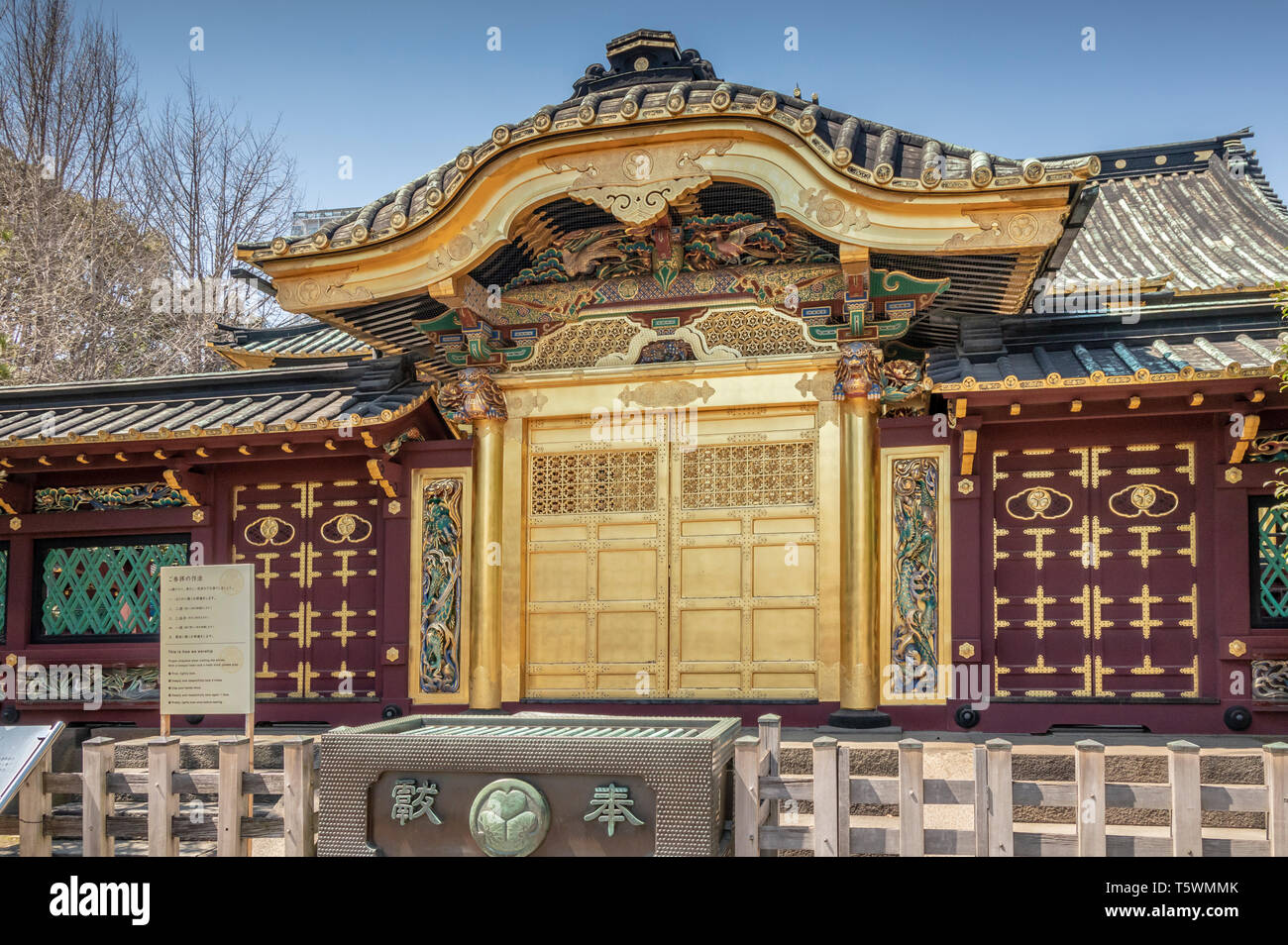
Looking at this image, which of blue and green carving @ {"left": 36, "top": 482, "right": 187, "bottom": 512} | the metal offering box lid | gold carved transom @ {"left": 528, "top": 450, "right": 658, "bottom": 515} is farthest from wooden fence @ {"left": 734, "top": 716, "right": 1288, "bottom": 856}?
blue and green carving @ {"left": 36, "top": 482, "right": 187, "bottom": 512}

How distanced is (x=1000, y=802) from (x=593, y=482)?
5.41m

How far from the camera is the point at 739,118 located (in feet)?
29.5

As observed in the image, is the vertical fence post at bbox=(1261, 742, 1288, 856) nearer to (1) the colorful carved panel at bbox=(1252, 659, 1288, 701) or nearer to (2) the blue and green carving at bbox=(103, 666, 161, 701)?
(1) the colorful carved panel at bbox=(1252, 659, 1288, 701)

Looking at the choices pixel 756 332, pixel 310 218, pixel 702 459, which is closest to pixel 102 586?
pixel 702 459

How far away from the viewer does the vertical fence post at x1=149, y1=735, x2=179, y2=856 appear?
250 inches

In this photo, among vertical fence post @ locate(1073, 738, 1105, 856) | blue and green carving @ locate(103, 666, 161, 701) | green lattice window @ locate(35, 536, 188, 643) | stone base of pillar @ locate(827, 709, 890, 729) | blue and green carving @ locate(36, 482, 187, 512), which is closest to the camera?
vertical fence post @ locate(1073, 738, 1105, 856)

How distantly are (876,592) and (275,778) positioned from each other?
5144 mm

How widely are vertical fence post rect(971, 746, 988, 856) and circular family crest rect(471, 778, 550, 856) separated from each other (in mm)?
2156

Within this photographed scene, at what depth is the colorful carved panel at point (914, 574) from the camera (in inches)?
367

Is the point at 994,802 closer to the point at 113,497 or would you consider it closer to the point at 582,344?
the point at 582,344

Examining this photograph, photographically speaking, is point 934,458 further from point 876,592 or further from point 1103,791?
point 1103,791

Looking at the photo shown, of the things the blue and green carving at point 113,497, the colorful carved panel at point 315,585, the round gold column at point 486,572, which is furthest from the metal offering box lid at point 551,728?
the blue and green carving at point 113,497

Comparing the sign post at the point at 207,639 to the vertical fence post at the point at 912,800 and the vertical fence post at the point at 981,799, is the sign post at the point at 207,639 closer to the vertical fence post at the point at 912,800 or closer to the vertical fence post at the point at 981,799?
the vertical fence post at the point at 912,800

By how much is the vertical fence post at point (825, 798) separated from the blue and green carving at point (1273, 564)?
4.81 meters
